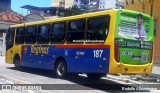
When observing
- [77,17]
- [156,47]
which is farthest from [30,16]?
[77,17]

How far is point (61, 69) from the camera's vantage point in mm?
15109

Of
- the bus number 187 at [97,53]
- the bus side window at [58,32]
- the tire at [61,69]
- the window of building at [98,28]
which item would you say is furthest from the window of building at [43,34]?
the bus number 187 at [97,53]

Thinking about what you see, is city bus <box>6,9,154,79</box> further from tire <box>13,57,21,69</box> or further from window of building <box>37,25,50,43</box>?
tire <box>13,57,21,69</box>

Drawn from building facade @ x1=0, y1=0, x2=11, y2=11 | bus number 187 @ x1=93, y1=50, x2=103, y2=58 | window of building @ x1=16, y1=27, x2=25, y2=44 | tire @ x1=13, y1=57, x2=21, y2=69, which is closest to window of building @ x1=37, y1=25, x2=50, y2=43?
window of building @ x1=16, y1=27, x2=25, y2=44

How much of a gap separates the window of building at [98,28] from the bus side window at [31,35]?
16.2 ft

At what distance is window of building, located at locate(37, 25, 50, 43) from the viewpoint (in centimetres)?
1621

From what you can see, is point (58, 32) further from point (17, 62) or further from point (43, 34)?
point (17, 62)

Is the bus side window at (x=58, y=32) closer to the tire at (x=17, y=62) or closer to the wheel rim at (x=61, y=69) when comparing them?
the wheel rim at (x=61, y=69)

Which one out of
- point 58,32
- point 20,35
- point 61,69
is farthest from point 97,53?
point 20,35

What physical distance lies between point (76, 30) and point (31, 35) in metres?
→ 4.34

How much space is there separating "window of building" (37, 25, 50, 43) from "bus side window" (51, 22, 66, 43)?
0.50 metres

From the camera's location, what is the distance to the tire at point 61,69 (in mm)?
14781

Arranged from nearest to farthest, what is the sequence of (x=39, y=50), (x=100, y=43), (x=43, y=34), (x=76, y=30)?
(x=100, y=43)
(x=76, y=30)
(x=43, y=34)
(x=39, y=50)

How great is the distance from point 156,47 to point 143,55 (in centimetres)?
1236
